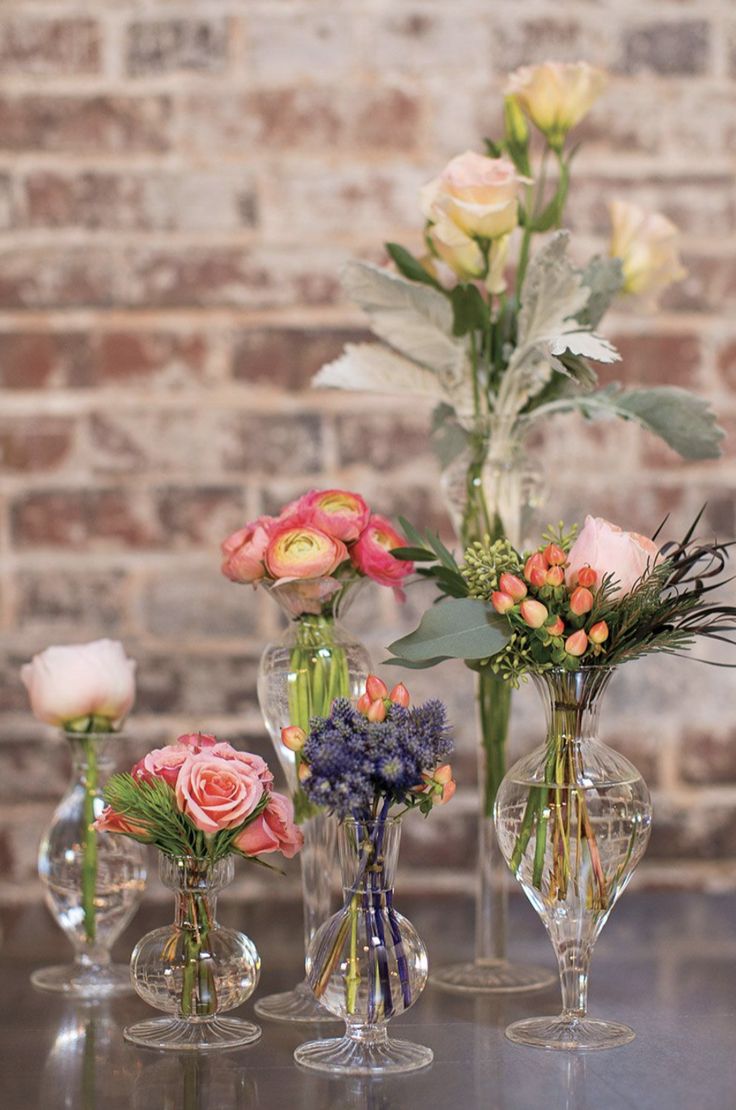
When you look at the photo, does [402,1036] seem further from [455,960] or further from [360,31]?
[360,31]

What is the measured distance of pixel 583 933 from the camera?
963 millimetres

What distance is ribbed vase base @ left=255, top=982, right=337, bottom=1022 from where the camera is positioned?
1052 mm

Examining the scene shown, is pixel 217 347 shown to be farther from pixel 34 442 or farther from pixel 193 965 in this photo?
pixel 193 965

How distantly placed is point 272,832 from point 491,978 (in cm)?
31

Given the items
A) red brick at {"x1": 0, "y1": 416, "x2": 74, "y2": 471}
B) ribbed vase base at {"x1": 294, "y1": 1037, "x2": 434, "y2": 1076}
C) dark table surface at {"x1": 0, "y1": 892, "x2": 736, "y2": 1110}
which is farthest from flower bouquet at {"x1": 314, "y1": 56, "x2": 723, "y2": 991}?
red brick at {"x1": 0, "y1": 416, "x2": 74, "y2": 471}

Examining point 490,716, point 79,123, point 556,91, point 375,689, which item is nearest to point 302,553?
point 375,689

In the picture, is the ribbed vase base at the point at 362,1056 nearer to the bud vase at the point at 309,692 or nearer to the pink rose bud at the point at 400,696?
the bud vase at the point at 309,692

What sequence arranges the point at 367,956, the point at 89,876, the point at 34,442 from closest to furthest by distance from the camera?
the point at 367,956, the point at 89,876, the point at 34,442

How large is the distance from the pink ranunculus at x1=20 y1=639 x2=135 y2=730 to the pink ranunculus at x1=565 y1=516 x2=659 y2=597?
438 mm

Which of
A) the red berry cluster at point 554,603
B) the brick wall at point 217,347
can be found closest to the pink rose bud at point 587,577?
the red berry cluster at point 554,603

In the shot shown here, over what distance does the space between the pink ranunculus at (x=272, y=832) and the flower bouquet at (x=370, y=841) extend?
63 mm

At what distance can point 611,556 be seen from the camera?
3.03 ft

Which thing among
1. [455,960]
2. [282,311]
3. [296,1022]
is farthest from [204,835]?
[282,311]

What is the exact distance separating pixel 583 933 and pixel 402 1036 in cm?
16
